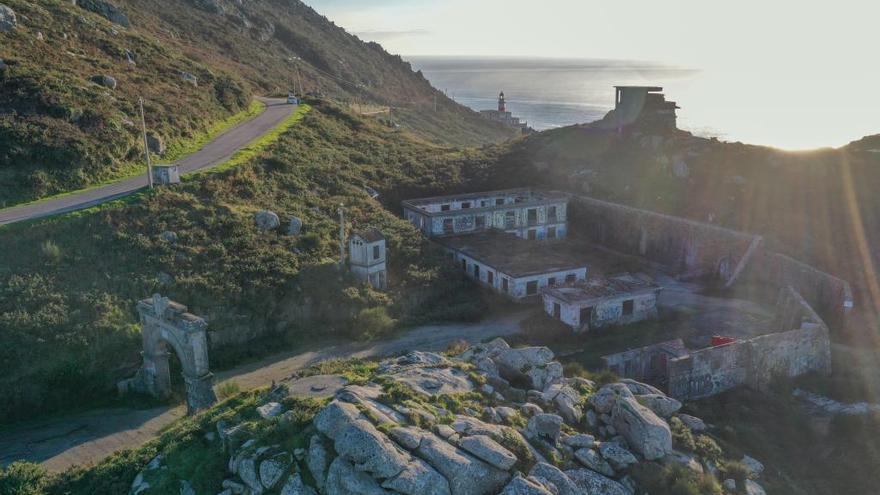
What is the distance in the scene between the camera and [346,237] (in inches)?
1688

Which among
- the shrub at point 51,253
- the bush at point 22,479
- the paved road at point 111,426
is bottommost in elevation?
the paved road at point 111,426

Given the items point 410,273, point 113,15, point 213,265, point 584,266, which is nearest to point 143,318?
point 213,265

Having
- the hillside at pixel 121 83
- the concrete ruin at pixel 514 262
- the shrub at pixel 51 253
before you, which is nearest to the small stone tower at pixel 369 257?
the concrete ruin at pixel 514 262

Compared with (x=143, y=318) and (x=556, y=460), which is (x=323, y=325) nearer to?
(x=143, y=318)

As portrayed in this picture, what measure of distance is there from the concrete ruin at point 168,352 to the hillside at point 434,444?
10.6ft

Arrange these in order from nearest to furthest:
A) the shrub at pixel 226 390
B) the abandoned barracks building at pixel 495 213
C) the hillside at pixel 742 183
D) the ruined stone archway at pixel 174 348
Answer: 1. the ruined stone archway at pixel 174 348
2. the shrub at pixel 226 390
3. the hillside at pixel 742 183
4. the abandoned barracks building at pixel 495 213

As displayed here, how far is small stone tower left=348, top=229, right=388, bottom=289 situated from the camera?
37.2 m

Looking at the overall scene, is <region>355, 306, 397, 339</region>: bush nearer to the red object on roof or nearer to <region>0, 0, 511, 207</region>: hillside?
the red object on roof

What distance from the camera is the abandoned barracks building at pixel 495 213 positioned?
4831 centimetres

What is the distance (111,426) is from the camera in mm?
24984

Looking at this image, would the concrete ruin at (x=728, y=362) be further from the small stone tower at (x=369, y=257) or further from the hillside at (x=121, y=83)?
the hillside at (x=121, y=83)

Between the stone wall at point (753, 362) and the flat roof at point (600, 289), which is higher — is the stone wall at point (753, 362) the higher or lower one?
the lower one

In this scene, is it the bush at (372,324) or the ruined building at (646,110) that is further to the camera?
the ruined building at (646,110)

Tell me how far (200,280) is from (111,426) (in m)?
10.0
